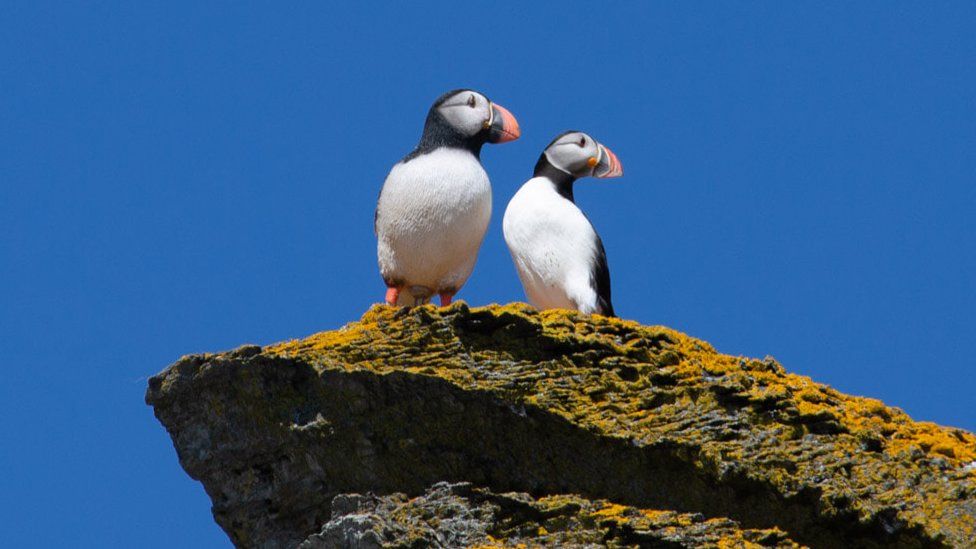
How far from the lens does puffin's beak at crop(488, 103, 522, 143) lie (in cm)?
1767

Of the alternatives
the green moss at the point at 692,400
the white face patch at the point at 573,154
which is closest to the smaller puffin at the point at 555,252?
the white face patch at the point at 573,154

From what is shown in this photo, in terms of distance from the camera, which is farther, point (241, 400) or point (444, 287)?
point (444, 287)

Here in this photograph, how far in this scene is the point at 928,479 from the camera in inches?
579

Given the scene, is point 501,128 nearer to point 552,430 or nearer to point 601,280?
point 601,280

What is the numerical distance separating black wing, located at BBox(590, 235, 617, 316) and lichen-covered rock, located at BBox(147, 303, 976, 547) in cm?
165

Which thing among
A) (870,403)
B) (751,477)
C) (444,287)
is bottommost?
(751,477)

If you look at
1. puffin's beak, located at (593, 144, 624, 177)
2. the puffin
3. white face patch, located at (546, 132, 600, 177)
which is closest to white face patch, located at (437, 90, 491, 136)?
the puffin

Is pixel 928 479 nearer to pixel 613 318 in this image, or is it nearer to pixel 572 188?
pixel 613 318

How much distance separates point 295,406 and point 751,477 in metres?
3.83

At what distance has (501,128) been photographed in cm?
1769

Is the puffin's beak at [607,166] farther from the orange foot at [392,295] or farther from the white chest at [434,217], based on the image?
the orange foot at [392,295]

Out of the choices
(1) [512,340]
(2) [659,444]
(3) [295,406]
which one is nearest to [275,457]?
(3) [295,406]

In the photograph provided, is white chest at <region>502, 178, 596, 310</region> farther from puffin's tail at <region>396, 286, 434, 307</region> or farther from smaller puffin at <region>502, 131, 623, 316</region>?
puffin's tail at <region>396, 286, 434, 307</region>

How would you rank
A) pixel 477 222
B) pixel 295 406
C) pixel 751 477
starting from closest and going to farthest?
pixel 751 477, pixel 295 406, pixel 477 222
